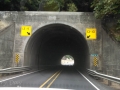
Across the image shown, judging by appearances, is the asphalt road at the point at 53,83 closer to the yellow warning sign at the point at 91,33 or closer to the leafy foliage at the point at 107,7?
the yellow warning sign at the point at 91,33

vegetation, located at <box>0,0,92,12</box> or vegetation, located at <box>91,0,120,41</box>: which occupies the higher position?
vegetation, located at <box>0,0,92,12</box>

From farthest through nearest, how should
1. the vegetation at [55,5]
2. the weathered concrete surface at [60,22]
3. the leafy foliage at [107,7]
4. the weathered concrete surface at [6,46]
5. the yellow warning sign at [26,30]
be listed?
the vegetation at [55,5], the yellow warning sign at [26,30], the weathered concrete surface at [60,22], the weathered concrete surface at [6,46], the leafy foliage at [107,7]

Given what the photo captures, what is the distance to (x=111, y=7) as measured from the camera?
22.0m

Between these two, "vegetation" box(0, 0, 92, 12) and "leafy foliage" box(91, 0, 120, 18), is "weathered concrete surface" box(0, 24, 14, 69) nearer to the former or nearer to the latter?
"vegetation" box(0, 0, 92, 12)

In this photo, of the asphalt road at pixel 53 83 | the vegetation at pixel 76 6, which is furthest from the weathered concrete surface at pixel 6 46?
the vegetation at pixel 76 6

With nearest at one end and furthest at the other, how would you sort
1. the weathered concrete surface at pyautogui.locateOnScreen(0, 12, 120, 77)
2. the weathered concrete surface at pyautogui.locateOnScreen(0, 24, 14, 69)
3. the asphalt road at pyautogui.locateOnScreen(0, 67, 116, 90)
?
the asphalt road at pyautogui.locateOnScreen(0, 67, 116, 90), the weathered concrete surface at pyautogui.locateOnScreen(0, 24, 14, 69), the weathered concrete surface at pyautogui.locateOnScreen(0, 12, 120, 77)

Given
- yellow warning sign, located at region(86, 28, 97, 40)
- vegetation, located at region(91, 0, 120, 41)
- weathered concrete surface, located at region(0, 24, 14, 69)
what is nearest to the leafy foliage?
vegetation, located at region(91, 0, 120, 41)

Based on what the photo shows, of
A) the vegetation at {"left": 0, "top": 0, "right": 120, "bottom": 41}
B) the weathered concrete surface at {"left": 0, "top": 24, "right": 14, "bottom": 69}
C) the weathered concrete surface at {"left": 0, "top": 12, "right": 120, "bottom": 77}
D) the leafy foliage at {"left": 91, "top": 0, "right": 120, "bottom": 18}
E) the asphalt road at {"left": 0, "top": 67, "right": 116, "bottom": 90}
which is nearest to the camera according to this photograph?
the asphalt road at {"left": 0, "top": 67, "right": 116, "bottom": 90}

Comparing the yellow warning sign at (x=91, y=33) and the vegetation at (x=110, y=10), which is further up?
the vegetation at (x=110, y=10)

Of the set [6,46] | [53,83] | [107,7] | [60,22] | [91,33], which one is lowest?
[53,83]

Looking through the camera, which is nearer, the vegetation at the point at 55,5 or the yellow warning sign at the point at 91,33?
the yellow warning sign at the point at 91,33

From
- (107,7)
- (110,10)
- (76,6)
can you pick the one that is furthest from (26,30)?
(76,6)

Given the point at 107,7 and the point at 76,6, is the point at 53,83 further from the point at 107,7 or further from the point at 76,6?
the point at 76,6

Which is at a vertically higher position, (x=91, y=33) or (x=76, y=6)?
(x=76, y=6)
